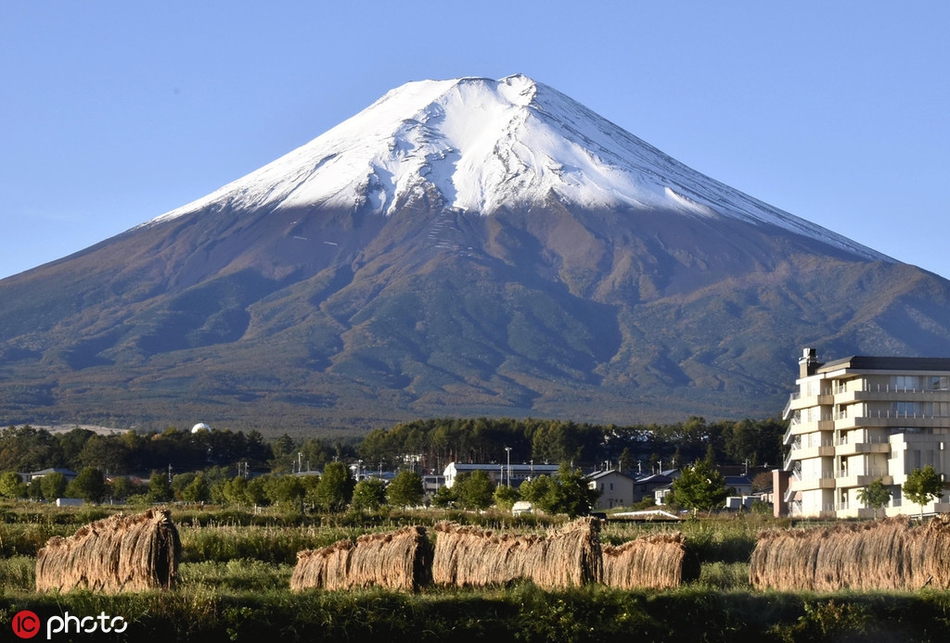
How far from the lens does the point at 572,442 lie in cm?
11038

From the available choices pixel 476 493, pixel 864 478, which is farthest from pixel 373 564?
pixel 476 493

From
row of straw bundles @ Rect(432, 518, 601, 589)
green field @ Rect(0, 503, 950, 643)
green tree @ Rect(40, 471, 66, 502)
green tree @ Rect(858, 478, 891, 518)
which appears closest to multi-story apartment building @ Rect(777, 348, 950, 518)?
green tree @ Rect(858, 478, 891, 518)

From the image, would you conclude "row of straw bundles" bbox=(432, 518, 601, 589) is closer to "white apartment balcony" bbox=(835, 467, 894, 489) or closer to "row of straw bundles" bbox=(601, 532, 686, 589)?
"row of straw bundles" bbox=(601, 532, 686, 589)

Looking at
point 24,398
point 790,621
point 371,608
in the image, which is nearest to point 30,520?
point 371,608

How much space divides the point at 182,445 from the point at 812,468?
60949mm

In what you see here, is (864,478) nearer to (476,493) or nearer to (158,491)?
(476,493)

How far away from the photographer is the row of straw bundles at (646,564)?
22.9m

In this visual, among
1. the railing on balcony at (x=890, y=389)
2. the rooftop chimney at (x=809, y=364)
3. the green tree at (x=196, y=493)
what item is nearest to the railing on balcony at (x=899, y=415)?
the railing on balcony at (x=890, y=389)

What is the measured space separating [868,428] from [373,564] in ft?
110

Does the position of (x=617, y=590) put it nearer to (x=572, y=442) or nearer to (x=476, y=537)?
(x=476, y=537)

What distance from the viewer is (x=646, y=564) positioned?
76.2ft

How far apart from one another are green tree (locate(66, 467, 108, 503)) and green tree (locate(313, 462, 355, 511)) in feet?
50.7

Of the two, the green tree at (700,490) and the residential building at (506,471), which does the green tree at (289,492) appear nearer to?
the green tree at (700,490)

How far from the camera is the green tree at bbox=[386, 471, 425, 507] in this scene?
61.5 meters
